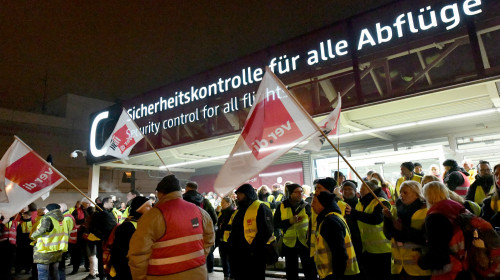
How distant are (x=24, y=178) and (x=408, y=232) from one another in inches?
274

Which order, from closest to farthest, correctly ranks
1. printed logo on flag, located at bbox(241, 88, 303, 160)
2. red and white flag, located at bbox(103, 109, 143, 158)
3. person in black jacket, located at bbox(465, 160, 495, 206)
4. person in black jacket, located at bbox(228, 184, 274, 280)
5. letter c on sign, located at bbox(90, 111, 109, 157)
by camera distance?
printed logo on flag, located at bbox(241, 88, 303, 160) < person in black jacket, located at bbox(228, 184, 274, 280) < person in black jacket, located at bbox(465, 160, 495, 206) < red and white flag, located at bbox(103, 109, 143, 158) < letter c on sign, located at bbox(90, 111, 109, 157)

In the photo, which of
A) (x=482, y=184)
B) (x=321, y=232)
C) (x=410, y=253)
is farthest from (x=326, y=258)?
(x=482, y=184)

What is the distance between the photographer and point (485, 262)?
3195 mm

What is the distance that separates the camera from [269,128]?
14.4 feet

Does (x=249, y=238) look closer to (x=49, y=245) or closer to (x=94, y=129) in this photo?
(x=49, y=245)

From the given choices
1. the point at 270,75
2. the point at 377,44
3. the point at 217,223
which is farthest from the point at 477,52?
the point at 217,223

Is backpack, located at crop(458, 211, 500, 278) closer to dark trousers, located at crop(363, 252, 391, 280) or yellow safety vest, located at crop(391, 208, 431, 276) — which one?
yellow safety vest, located at crop(391, 208, 431, 276)

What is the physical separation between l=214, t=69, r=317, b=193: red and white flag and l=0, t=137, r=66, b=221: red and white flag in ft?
13.5

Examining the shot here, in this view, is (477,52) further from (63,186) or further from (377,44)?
(63,186)

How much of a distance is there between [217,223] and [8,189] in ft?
14.7

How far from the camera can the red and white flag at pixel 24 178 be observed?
6320 mm

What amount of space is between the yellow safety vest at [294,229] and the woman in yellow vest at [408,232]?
2166 mm

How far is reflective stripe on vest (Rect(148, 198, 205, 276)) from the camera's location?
11.9 ft

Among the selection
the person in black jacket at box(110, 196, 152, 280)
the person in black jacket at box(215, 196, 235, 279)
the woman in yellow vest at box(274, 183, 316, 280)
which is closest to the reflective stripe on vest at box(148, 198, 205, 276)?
the person in black jacket at box(110, 196, 152, 280)
